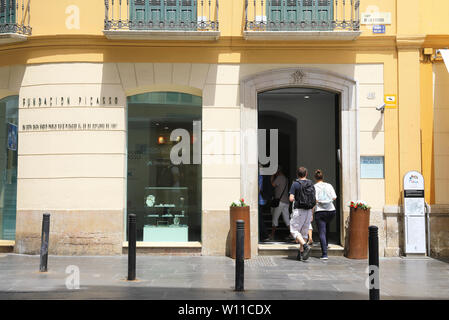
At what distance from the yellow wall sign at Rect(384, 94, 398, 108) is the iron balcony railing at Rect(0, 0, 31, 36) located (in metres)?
8.12

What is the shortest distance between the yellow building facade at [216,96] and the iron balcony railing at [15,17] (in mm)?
29

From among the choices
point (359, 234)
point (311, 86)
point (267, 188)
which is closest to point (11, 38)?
point (311, 86)

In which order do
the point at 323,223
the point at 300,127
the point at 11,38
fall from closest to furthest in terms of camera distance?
1. the point at 323,223
2. the point at 11,38
3. the point at 300,127

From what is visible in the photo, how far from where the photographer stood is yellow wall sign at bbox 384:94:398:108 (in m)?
10.8

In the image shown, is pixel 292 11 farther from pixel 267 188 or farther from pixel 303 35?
pixel 267 188

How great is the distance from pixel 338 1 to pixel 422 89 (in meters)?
2.73

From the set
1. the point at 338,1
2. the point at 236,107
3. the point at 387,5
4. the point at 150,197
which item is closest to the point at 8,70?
the point at 150,197

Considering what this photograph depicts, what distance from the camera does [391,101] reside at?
1080 centimetres

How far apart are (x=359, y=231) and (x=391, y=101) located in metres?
3.00

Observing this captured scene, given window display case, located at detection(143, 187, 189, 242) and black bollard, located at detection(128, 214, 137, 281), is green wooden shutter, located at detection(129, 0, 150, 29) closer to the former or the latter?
window display case, located at detection(143, 187, 189, 242)

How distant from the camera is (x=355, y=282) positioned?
778cm

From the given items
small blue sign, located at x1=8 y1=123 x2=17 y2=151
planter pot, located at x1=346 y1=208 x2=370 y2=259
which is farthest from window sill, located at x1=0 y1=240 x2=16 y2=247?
planter pot, located at x1=346 y1=208 x2=370 y2=259

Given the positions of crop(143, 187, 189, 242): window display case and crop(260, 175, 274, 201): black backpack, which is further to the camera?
crop(260, 175, 274, 201): black backpack
